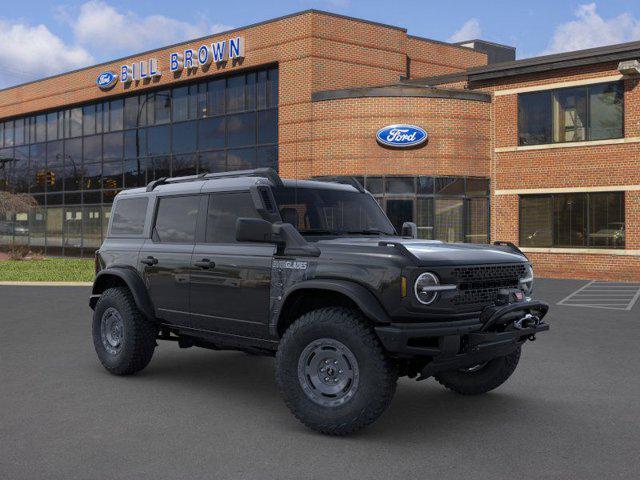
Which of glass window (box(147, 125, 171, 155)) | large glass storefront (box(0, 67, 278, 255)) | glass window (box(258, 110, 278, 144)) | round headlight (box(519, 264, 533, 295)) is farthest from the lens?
glass window (box(147, 125, 171, 155))

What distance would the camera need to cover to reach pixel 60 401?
6527mm

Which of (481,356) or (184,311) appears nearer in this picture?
(481,356)

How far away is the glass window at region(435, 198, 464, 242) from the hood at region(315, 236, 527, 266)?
1898 cm

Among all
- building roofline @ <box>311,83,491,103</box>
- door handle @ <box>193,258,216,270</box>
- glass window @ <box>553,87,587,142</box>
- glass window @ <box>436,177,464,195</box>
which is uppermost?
building roofline @ <box>311,83,491,103</box>

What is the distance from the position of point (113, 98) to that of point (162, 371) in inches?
1176

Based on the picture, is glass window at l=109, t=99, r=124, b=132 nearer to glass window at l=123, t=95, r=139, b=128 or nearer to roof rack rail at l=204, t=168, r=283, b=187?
glass window at l=123, t=95, r=139, b=128

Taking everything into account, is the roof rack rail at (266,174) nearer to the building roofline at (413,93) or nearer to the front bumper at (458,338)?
the front bumper at (458,338)

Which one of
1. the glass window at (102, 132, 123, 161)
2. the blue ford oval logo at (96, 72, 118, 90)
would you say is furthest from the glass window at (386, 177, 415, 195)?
the blue ford oval logo at (96, 72, 118, 90)

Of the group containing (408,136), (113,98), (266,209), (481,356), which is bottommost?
(481,356)

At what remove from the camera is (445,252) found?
5586mm

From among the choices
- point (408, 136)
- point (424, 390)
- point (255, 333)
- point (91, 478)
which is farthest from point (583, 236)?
point (91, 478)

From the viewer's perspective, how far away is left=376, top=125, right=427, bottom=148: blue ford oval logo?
24.9 meters

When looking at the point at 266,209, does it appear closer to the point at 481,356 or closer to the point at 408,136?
the point at 481,356

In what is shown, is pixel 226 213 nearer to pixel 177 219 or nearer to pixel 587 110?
pixel 177 219
